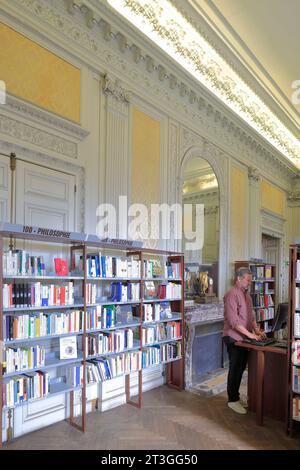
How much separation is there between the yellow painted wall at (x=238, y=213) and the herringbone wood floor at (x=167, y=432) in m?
4.05

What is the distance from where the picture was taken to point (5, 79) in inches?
153

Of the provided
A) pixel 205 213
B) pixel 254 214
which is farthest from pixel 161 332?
pixel 254 214

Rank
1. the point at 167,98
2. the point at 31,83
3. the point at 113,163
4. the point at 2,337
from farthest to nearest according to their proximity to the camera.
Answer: the point at 167,98 < the point at 113,163 < the point at 31,83 < the point at 2,337

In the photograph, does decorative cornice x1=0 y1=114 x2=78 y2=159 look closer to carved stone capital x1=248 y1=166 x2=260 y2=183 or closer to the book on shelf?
the book on shelf

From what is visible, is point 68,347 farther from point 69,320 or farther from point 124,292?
point 124,292

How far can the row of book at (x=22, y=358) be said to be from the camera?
3354 millimetres

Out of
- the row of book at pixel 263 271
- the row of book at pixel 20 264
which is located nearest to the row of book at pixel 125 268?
the row of book at pixel 20 264

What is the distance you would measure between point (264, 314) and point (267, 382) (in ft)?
14.4

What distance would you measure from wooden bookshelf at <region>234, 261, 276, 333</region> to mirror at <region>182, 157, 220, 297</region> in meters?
0.98

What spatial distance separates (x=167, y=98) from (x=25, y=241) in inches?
144

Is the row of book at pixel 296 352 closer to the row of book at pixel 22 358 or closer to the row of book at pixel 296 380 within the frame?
the row of book at pixel 296 380

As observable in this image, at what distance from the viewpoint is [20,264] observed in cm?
355

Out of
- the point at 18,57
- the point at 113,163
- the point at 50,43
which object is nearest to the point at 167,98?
the point at 113,163

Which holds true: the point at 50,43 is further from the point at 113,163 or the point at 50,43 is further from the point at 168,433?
the point at 168,433
